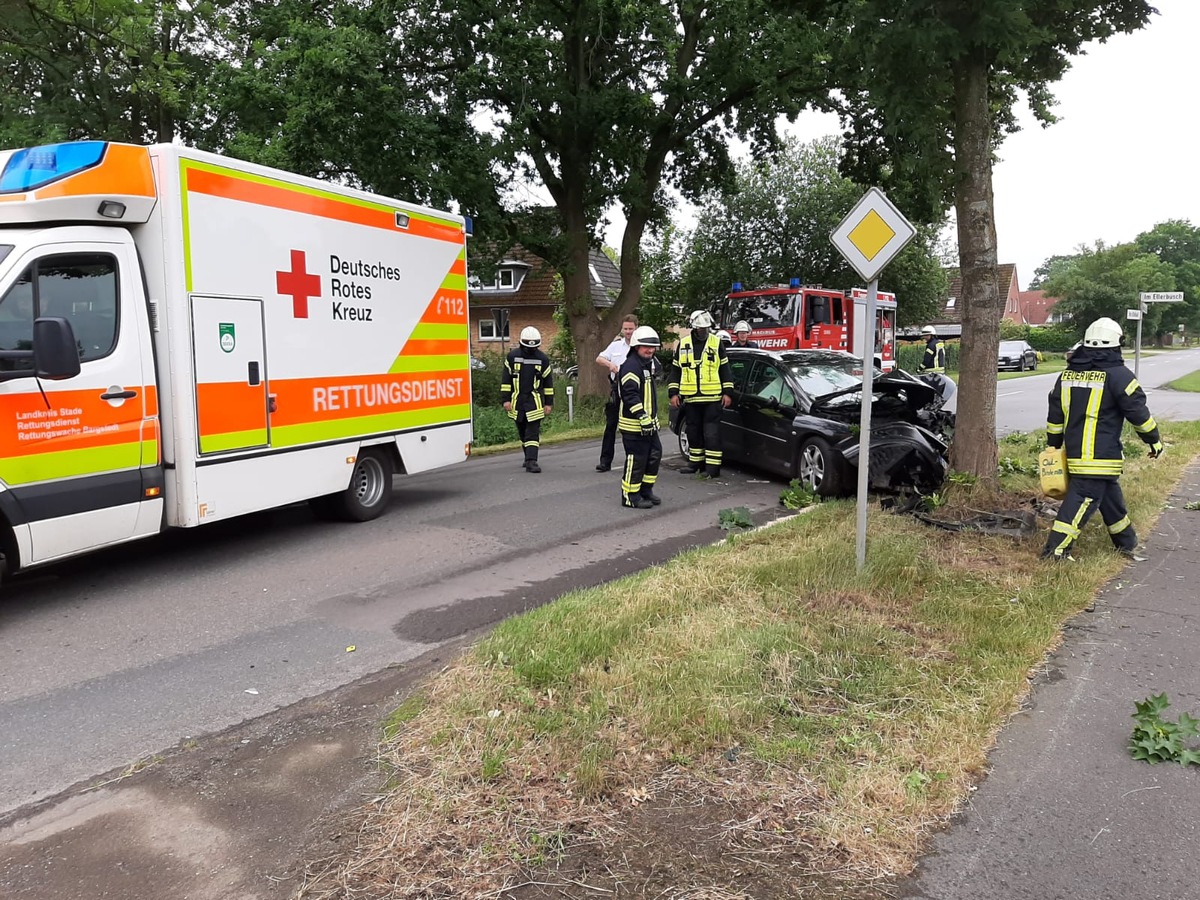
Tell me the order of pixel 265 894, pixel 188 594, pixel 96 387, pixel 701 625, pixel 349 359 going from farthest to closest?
pixel 349 359, pixel 188 594, pixel 96 387, pixel 701 625, pixel 265 894

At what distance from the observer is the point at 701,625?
4801mm

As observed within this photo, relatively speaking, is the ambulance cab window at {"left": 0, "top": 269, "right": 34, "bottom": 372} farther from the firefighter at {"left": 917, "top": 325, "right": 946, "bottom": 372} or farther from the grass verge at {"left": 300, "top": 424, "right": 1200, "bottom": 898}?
the firefighter at {"left": 917, "top": 325, "right": 946, "bottom": 372}

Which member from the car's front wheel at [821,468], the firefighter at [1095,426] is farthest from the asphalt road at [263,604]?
the firefighter at [1095,426]

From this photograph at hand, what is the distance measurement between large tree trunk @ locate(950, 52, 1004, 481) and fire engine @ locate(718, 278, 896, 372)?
37.8 feet

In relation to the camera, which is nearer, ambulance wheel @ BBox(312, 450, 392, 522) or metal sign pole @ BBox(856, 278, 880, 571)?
metal sign pole @ BBox(856, 278, 880, 571)

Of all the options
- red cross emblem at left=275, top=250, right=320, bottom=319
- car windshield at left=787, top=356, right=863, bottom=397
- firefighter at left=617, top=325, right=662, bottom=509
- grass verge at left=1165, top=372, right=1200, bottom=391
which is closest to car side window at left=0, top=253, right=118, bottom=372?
red cross emblem at left=275, top=250, right=320, bottom=319

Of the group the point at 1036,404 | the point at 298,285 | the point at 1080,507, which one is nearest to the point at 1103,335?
the point at 1080,507

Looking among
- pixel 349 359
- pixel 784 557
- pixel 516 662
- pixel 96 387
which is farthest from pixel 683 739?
pixel 349 359

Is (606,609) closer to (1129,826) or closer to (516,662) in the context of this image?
(516,662)

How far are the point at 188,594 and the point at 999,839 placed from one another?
205 inches

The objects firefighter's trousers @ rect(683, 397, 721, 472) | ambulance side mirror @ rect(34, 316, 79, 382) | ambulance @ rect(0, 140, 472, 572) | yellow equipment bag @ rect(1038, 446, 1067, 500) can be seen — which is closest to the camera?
ambulance side mirror @ rect(34, 316, 79, 382)

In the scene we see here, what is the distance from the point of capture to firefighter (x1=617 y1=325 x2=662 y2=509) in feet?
28.3

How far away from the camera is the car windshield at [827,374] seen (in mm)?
9820

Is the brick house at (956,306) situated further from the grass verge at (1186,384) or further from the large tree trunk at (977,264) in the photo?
the grass verge at (1186,384)
